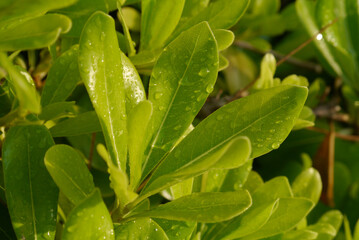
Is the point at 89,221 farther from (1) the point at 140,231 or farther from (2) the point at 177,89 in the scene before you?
(2) the point at 177,89

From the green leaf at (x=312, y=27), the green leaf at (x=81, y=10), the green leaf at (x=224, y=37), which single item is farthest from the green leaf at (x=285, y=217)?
the green leaf at (x=312, y=27)

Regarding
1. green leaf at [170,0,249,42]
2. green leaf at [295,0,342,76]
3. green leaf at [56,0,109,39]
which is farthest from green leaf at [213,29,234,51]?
green leaf at [295,0,342,76]

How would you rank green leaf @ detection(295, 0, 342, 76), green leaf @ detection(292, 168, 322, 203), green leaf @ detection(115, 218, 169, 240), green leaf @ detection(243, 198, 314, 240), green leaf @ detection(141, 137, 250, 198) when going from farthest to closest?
green leaf @ detection(295, 0, 342, 76)
green leaf @ detection(292, 168, 322, 203)
green leaf @ detection(243, 198, 314, 240)
green leaf @ detection(115, 218, 169, 240)
green leaf @ detection(141, 137, 250, 198)

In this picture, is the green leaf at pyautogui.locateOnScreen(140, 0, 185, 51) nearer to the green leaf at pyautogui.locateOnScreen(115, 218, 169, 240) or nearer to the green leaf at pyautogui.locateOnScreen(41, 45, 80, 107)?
the green leaf at pyautogui.locateOnScreen(41, 45, 80, 107)

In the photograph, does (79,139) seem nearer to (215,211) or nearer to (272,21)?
(215,211)

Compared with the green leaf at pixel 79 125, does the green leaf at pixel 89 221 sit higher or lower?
lower

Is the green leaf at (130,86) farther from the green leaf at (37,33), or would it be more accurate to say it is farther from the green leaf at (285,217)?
the green leaf at (285,217)

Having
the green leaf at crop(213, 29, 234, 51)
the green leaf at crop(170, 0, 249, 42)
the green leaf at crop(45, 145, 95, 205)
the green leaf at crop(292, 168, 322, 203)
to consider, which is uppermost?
the green leaf at crop(170, 0, 249, 42)
